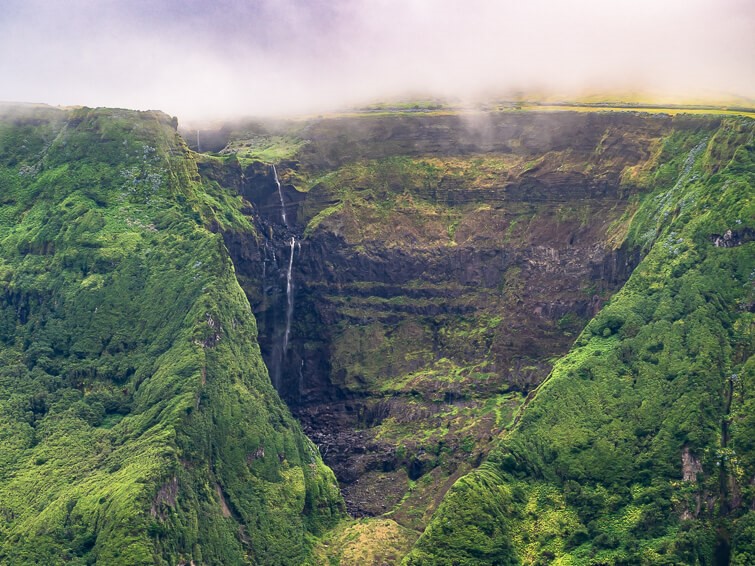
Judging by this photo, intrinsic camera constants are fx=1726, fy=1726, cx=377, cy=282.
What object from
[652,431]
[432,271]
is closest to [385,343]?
[432,271]

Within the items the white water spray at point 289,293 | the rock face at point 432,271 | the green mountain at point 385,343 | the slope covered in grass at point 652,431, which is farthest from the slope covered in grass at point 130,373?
the slope covered in grass at point 652,431

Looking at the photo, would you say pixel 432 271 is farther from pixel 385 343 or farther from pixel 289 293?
pixel 289 293

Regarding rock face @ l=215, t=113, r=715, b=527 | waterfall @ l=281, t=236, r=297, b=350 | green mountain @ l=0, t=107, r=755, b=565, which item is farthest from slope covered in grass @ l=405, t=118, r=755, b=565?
waterfall @ l=281, t=236, r=297, b=350

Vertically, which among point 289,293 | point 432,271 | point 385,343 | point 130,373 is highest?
point 432,271

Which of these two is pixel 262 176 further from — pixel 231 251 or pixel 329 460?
pixel 329 460

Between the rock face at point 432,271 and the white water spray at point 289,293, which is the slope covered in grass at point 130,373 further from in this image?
the rock face at point 432,271

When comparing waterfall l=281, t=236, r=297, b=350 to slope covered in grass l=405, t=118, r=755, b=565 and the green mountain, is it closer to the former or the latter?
the green mountain
